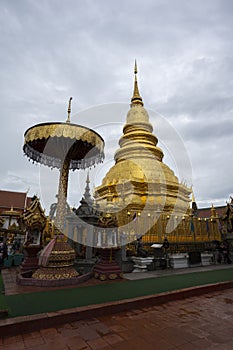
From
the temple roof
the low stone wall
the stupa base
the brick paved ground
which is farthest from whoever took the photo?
the temple roof

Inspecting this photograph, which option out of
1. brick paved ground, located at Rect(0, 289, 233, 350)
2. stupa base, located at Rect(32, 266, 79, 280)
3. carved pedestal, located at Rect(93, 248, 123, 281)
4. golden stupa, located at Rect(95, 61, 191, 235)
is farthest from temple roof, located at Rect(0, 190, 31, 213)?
brick paved ground, located at Rect(0, 289, 233, 350)

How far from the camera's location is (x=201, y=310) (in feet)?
13.7

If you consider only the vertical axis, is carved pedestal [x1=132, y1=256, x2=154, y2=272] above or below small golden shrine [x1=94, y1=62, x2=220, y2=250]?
below

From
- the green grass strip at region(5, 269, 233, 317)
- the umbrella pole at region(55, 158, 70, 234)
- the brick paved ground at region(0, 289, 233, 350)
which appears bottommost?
the brick paved ground at region(0, 289, 233, 350)

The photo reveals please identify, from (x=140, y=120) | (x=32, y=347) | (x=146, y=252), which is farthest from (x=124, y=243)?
(x=140, y=120)

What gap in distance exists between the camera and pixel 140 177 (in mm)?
18516

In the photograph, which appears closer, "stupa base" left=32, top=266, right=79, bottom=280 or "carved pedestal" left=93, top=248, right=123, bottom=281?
"stupa base" left=32, top=266, right=79, bottom=280

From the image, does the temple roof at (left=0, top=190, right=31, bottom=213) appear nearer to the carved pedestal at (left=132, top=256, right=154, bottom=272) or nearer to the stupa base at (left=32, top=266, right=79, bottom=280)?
the carved pedestal at (left=132, top=256, right=154, bottom=272)

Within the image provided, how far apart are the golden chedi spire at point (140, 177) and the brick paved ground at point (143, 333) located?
12.5 m

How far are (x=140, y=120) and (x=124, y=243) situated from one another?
17.3 meters

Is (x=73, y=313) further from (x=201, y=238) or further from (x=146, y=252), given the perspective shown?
(x=201, y=238)

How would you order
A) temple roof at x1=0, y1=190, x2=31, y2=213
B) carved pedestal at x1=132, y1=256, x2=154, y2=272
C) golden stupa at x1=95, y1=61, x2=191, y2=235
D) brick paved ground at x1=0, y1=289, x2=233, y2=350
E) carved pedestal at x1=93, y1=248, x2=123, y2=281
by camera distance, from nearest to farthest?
brick paved ground at x1=0, y1=289, x2=233, y2=350 → carved pedestal at x1=93, y1=248, x2=123, y2=281 → carved pedestal at x1=132, y1=256, x2=154, y2=272 → golden stupa at x1=95, y1=61, x2=191, y2=235 → temple roof at x1=0, y1=190, x2=31, y2=213

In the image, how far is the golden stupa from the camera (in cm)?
1734

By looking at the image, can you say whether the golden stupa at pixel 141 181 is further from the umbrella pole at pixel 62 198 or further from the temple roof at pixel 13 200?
the temple roof at pixel 13 200
